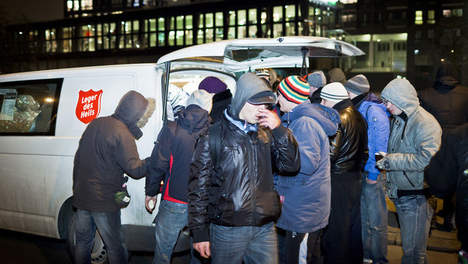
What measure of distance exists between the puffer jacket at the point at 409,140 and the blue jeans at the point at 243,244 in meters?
1.72

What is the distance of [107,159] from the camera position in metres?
3.73

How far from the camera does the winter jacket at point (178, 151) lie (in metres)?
3.54

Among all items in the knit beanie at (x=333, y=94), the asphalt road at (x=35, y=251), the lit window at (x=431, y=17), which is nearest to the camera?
the knit beanie at (x=333, y=94)

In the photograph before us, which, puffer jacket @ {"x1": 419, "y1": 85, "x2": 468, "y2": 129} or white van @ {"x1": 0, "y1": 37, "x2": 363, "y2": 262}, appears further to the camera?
puffer jacket @ {"x1": 419, "y1": 85, "x2": 468, "y2": 129}

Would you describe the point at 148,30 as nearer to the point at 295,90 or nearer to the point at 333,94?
the point at 333,94

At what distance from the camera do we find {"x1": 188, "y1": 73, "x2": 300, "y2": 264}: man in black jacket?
2.78 meters

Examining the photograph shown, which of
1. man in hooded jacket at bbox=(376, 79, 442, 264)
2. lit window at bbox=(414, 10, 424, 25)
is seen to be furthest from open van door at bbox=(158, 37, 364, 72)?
lit window at bbox=(414, 10, 424, 25)

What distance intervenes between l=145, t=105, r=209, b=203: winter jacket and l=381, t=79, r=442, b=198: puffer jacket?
197 cm

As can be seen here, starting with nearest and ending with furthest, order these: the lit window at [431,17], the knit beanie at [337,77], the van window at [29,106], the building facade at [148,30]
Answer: the van window at [29,106] < the knit beanie at [337,77] < the building facade at [148,30] < the lit window at [431,17]

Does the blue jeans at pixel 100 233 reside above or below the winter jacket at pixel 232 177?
below

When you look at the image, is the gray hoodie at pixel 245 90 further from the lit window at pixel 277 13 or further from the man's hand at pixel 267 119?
the lit window at pixel 277 13

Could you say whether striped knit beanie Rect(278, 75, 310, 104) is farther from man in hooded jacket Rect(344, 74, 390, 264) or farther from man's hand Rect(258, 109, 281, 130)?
man in hooded jacket Rect(344, 74, 390, 264)

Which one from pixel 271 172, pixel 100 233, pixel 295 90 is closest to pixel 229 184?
pixel 271 172

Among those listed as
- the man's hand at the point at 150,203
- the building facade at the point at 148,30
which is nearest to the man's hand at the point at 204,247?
the man's hand at the point at 150,203
